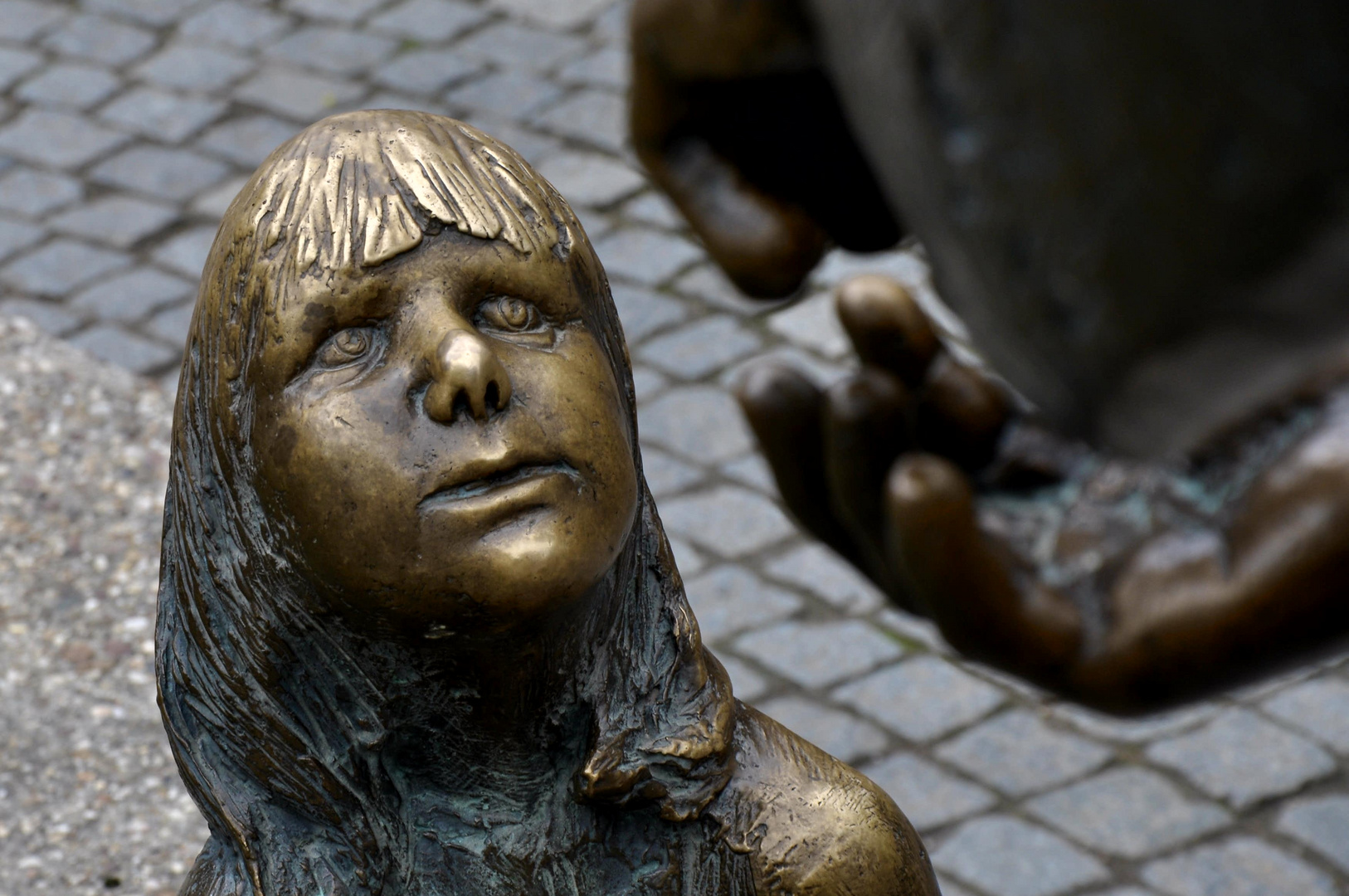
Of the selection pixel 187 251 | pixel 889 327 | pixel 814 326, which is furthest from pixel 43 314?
pixel 889 327

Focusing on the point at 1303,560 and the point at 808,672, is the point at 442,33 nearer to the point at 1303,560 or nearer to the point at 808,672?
the point at 808,672

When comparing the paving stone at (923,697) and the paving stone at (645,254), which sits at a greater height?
the paving stone at (645,254)

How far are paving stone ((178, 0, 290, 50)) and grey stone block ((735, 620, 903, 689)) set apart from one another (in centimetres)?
397

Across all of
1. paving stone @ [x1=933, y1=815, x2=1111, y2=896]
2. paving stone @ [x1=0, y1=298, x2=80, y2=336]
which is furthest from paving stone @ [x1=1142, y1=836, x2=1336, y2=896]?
paving stone @ [x1=0, y1=298, x2=80, y2=336]

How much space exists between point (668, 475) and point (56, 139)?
3115mm

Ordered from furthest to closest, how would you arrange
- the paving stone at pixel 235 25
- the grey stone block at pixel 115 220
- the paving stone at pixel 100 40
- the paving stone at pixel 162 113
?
the paving stone at pixel 235 25 < the paving stone at pixel 100 40 < the paving stone at pixel 162 113 < the grey stone block at pixel 115 220

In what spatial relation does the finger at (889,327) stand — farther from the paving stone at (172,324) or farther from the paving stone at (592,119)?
the paving stone at (592,119)

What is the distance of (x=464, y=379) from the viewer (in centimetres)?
189

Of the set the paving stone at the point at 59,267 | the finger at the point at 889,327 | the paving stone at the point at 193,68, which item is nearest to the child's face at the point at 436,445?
the finger at the point at 889,327

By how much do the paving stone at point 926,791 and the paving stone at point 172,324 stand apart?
2.82 meters

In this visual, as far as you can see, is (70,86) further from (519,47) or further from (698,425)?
(698,425)

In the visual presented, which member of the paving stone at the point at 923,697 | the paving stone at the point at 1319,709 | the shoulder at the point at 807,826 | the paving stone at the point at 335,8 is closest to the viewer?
the shoulder at the point at 807,826

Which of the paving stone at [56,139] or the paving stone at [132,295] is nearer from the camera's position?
the paving stone at [132,295]

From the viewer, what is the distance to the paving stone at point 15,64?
6977 millimetres
